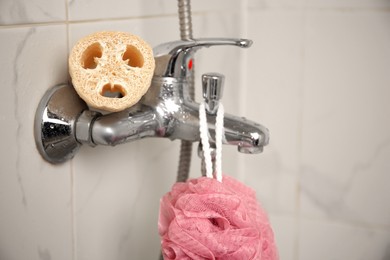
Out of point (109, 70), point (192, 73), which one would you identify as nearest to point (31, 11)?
point (109, 70)

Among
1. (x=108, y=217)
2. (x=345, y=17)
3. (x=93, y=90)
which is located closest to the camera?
(x=93, y=90)

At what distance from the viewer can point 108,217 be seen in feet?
1.69

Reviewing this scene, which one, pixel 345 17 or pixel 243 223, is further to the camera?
pixel 345 17

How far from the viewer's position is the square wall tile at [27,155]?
0.38m

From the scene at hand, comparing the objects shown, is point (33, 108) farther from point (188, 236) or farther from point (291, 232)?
point (291, 232)

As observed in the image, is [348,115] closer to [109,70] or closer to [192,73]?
[192,73]

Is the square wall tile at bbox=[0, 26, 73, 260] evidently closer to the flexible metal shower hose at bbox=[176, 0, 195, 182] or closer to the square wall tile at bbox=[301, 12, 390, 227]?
the flexible metal shower hose at bbox=[176, 0, 195, 182]

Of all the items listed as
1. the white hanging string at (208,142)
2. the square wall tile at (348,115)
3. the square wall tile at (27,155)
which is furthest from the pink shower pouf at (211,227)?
the square wall tile at (348,115)

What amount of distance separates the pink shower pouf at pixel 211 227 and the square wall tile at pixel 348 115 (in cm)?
37

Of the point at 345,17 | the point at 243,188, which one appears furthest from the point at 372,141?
the point at 243,188

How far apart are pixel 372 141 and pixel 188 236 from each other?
0.44 metres

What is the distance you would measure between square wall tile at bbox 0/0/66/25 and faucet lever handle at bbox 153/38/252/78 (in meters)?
0.10

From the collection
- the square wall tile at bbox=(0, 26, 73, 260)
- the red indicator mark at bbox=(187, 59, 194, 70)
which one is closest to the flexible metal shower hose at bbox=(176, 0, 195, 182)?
the red indicator mark at bbox=(187, 59, 194, 70)

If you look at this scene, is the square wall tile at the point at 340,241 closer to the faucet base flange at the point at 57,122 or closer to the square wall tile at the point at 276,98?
the square wall tile at the point at 276,98
